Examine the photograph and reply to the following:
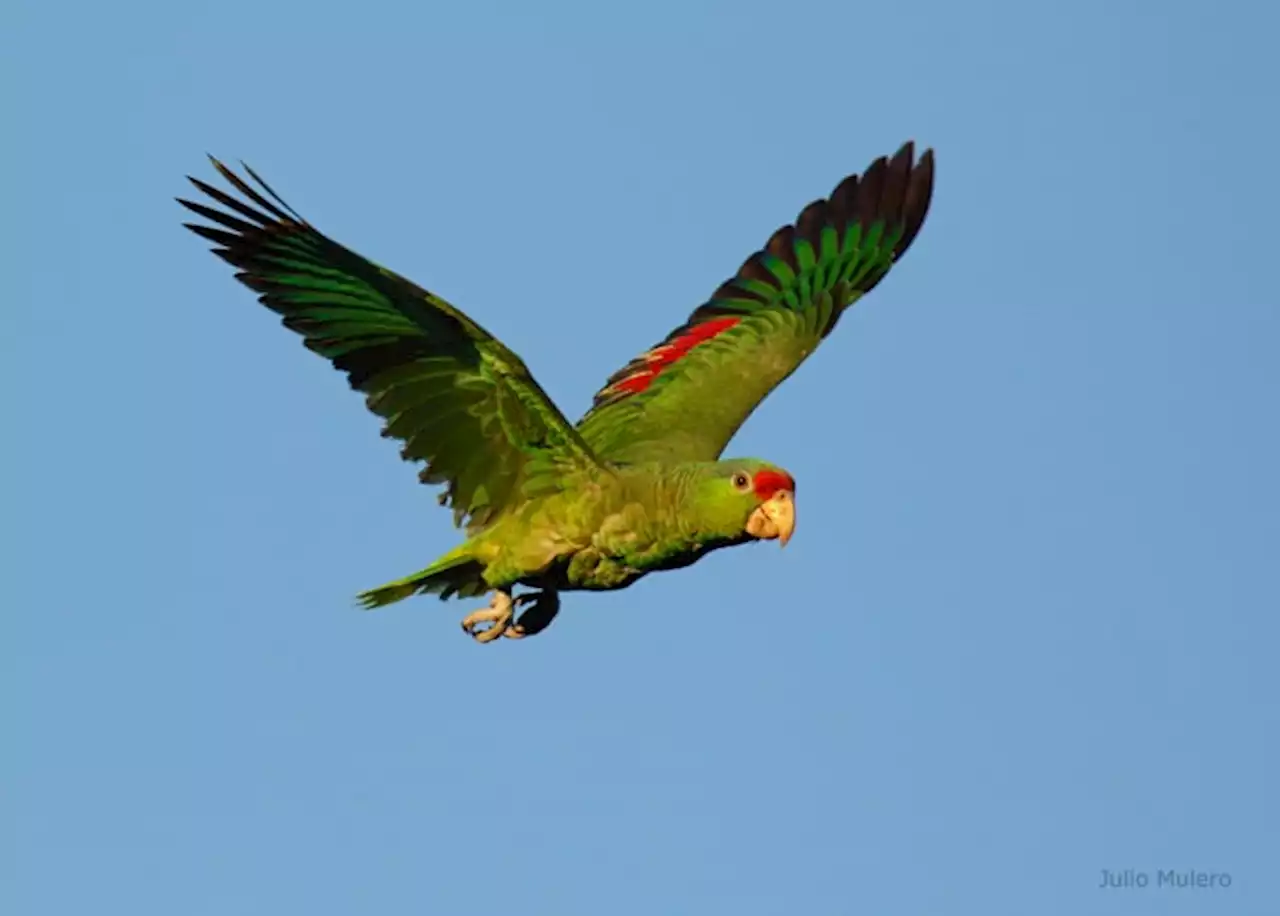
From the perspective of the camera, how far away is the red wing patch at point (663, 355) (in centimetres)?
1396

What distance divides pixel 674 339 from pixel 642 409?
2.88ft

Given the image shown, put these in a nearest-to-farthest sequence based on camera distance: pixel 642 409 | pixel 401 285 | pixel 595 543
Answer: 1. pixel 401 285
2. pixel 595 543
3. pixel 642 409

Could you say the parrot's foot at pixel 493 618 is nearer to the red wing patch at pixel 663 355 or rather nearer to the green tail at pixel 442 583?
the green tail at pixel 442 583

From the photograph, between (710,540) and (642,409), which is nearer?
(710,540)

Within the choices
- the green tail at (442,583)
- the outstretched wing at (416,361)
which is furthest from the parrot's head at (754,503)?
the green tail at (442,583)

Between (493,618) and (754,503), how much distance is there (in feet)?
5.64

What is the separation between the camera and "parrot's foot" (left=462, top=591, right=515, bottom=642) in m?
12.2

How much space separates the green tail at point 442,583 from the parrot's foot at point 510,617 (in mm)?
151

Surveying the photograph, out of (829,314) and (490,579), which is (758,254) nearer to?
(829,314)

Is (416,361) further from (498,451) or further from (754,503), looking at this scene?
(754,503)

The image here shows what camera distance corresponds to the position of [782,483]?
11.4 meters

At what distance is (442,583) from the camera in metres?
12.2

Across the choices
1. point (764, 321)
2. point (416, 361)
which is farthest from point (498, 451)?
point (764, 321)

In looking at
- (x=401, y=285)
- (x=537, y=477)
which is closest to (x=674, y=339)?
(x=537, y=477)
